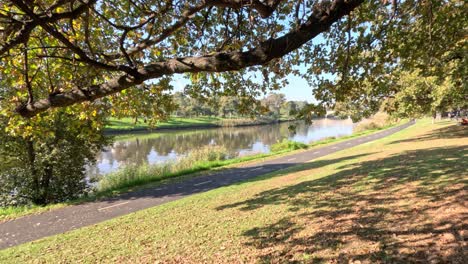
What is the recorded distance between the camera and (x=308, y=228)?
5801mm

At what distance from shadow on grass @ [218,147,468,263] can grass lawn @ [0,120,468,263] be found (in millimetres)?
14

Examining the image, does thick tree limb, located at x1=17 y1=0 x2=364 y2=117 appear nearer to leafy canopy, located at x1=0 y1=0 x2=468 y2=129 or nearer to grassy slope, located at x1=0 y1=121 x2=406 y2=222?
leafy canopy, located at x1=0 y1=0 x2=468 y2=129

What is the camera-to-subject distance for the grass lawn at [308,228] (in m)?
4.49

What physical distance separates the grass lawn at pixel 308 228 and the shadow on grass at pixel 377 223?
14mm

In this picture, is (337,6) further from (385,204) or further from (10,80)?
(10,80)

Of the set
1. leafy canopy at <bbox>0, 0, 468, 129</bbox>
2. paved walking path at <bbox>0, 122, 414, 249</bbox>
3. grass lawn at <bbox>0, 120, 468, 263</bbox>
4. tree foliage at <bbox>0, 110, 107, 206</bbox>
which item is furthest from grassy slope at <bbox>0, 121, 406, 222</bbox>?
leafy canopy at <bbox>0, 0, 468, 129</bbox>

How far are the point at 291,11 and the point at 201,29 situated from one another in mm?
2127

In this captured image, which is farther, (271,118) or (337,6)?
(271,118)

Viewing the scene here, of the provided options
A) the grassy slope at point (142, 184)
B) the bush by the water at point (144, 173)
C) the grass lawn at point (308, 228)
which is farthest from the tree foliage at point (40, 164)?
the grass lawn at point (308, 228)

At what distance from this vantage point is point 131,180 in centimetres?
1673

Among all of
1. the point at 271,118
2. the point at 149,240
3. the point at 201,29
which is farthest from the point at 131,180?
the point at 271,118

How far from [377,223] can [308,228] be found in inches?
45.8

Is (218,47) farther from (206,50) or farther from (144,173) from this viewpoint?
(144,173)

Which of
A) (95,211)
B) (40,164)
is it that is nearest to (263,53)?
(95,211)
